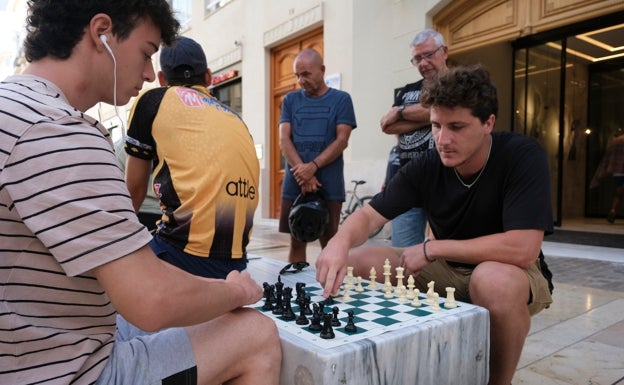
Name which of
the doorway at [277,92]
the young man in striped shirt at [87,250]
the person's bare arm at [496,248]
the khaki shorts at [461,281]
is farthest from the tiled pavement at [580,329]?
the doorway at [277,92]

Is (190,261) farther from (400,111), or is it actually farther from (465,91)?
(400,111)

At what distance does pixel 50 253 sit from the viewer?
2.73 ft

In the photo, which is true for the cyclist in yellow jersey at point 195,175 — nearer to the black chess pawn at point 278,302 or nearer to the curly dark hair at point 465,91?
the black chess pawn at point 278,302

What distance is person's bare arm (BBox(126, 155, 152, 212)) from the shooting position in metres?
1.79

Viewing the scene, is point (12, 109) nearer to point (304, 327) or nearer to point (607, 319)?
point (304, 327)

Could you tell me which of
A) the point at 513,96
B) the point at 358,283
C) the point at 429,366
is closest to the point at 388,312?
the point at 429,366

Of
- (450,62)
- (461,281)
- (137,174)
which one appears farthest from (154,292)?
(450,62)

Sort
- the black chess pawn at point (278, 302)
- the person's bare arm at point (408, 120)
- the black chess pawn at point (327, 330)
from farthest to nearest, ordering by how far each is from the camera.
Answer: the person's bare arm at point (408, 120) → the black chess pawn at point (278, 302) → the black chess pawn at point (327, 330)

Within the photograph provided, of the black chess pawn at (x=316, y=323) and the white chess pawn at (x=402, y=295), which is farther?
the white chess pawn at (x=402, y=295)

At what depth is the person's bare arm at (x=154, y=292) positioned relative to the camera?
0.82 metres

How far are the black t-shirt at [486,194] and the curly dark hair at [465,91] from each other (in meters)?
0.19

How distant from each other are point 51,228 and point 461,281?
5.00 ft

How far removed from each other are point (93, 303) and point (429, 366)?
2.81ft

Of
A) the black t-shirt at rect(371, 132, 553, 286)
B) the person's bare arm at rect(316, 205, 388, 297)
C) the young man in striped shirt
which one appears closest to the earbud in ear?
the young man in striped shirt
